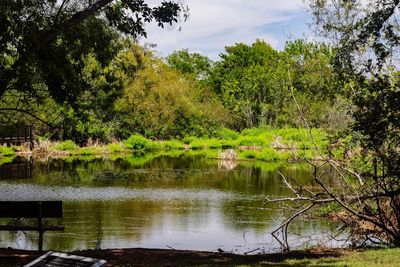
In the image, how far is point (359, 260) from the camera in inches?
335

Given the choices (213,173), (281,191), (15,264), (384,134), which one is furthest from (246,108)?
(15,264)

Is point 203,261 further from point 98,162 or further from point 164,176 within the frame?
point 98,162

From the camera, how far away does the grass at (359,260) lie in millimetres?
8047

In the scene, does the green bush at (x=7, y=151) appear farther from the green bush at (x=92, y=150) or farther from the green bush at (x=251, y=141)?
the green bush at (x=251, y=141)

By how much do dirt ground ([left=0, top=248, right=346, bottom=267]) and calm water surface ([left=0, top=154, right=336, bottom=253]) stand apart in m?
3.53

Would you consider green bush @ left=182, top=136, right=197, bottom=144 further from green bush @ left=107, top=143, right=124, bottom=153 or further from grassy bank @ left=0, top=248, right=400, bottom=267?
grassy bank @ left=0, top=248, right=400, bottom=267

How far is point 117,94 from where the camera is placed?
1499 cm

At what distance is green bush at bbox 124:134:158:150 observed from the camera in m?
46.8

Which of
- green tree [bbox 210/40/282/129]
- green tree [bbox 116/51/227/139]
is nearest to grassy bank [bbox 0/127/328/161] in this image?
green tree [bbox 116/51/227/139]

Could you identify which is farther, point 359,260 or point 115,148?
point 115,148

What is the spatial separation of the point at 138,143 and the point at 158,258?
3833 cm

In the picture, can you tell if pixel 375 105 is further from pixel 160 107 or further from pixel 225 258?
pixel 160 107

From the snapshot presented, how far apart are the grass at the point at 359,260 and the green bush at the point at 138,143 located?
38.5 meters

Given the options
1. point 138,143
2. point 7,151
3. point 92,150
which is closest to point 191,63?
point 138,143
